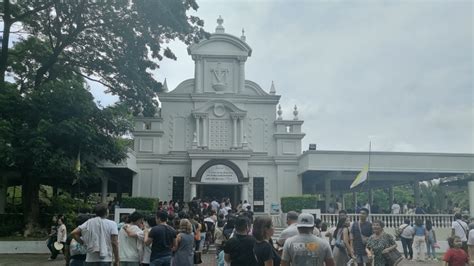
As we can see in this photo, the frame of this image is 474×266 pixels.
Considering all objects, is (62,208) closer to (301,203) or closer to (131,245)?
(301,203)

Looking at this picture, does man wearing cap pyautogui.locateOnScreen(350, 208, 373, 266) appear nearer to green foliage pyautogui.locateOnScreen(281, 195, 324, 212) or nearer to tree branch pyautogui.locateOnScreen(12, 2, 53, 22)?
green foliage pyautogui.locateOnScreen(281, 195, 324, 212)

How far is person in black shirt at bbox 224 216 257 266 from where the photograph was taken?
637 cm

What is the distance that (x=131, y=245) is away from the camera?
8.73 metres

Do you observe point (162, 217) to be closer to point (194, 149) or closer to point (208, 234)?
point (208, 234)

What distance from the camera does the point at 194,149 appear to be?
1180 inches

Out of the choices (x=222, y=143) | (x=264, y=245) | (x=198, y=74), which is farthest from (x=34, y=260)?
(x=198, y=74)

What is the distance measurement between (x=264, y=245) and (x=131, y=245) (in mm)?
3388

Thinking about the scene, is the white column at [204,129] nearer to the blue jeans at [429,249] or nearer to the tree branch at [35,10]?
the tree branch at [35,10]

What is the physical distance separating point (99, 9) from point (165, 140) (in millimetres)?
11395

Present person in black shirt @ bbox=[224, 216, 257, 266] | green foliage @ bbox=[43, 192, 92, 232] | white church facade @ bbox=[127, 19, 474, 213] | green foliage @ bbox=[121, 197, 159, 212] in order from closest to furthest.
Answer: person in black shirt @ bbox=[224, 216, 257, 266] < green foliage @ bbox=[43, 192, 92, 232] < green foliage @ bbox=[121, 197, 159, 212] < white church facade @ bbox=[127, 19, 474, 213]

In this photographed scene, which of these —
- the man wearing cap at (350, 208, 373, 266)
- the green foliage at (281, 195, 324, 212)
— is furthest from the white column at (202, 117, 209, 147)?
the man wearing cap at (350, 208, 373, 266)

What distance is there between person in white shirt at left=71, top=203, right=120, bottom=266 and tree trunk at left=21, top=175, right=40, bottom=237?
14.5 metres

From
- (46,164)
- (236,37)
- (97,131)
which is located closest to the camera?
(46,164)

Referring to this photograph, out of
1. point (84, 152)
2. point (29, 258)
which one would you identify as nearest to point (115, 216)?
point (84, 152)
